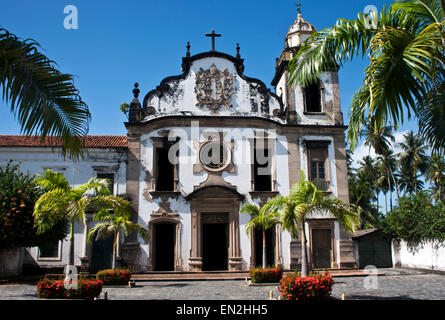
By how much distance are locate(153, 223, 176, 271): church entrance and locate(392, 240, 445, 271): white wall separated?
12.4 meters

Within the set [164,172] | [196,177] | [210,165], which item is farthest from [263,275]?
[164,172]

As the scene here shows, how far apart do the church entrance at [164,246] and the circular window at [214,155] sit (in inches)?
141

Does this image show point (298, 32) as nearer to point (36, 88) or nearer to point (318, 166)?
point (318, 166)

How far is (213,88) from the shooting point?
2084cm

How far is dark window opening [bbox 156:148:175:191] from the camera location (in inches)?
792

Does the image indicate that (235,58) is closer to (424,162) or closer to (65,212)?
(65,212)

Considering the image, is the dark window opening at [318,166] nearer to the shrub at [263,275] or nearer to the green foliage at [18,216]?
the shrub at [263,275]

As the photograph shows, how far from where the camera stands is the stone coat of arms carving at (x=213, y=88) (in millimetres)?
20578

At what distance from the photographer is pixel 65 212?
11.1 meters

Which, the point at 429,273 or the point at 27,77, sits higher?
the point at 27,77

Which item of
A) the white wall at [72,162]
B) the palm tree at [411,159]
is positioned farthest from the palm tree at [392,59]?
the palm tree at [411,159]
